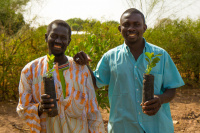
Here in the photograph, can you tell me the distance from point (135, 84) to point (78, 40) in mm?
3758

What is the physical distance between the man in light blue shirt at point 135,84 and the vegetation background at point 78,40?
1.63 m

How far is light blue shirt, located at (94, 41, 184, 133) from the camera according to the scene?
2.02 m

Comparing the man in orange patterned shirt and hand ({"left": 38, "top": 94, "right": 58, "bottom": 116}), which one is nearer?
hand ({"left": 38, "top": 94, "right": 58, "bottom": 116})

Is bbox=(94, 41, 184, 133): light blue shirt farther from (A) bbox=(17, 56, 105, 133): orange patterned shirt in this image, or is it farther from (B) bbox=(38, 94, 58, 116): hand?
(B) bbox=(38, 94, 58, 116): hand

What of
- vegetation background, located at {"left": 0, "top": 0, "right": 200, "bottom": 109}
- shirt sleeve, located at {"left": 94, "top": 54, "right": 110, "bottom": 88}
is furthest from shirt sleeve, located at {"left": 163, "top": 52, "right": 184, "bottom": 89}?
vegetation background, located at {"left": 0, "top": 0, "right": 200, "bottom": 109}

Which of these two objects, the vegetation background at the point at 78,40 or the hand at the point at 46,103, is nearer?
the hand at the point at 46,103

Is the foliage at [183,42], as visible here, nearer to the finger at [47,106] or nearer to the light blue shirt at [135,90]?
the light blue shirt at [135,90]

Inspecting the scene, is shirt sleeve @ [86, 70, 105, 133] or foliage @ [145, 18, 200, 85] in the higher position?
foliage @ [145, 18, 200, 85]

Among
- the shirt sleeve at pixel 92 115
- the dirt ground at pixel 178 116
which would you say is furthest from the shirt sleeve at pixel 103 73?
the dirt ground at pixel 178 116

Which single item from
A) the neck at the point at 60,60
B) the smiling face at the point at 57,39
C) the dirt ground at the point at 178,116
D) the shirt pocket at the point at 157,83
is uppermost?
the smiling face at the point at 57,39

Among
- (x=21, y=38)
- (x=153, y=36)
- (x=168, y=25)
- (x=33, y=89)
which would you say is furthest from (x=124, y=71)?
(x=168, y=25)

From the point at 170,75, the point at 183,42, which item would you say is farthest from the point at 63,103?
the point at 183,42

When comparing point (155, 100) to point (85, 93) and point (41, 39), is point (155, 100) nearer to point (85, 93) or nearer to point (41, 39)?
point (85, 93)

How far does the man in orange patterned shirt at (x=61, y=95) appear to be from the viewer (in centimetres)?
192
